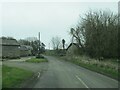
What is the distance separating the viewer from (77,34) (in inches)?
3172

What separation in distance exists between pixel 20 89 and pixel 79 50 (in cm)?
6422

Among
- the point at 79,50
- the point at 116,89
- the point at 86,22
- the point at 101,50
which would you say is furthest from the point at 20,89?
the point at 79,50

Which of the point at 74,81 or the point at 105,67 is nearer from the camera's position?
Answer: the point at 74,81

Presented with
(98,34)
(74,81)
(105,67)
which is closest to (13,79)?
(74,81)

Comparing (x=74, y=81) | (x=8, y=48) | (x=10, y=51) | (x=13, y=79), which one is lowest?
(x=74, y=81)

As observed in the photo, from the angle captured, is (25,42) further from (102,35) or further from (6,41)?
(102,35)

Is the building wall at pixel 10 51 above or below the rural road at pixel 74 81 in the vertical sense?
above

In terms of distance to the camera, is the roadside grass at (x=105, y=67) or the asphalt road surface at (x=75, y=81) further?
the roadside grass at (x=105, y=67)

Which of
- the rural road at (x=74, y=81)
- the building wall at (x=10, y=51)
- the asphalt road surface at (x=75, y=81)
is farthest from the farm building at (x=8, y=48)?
the asphalt road surface at (x=75, y=81)

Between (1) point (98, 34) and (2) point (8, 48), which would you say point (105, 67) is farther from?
(2) point (8, 48)

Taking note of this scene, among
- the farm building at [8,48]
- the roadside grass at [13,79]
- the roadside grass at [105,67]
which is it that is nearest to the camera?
the roadside grass at [13,79]

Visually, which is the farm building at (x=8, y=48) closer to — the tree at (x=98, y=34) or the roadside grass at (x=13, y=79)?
the tree at (x=98, y=34)

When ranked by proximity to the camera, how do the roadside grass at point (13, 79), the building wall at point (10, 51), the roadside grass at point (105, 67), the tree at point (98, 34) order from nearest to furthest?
the roadside grass at point (13, 79) < the roadside grass at point (105, 67) < the tree at point (98, 34) < the building wall at point (10, 51)

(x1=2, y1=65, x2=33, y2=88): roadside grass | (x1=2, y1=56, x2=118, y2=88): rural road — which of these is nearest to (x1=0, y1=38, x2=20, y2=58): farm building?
(x1=2, y1=56, x2=118, y2=88): rural road
